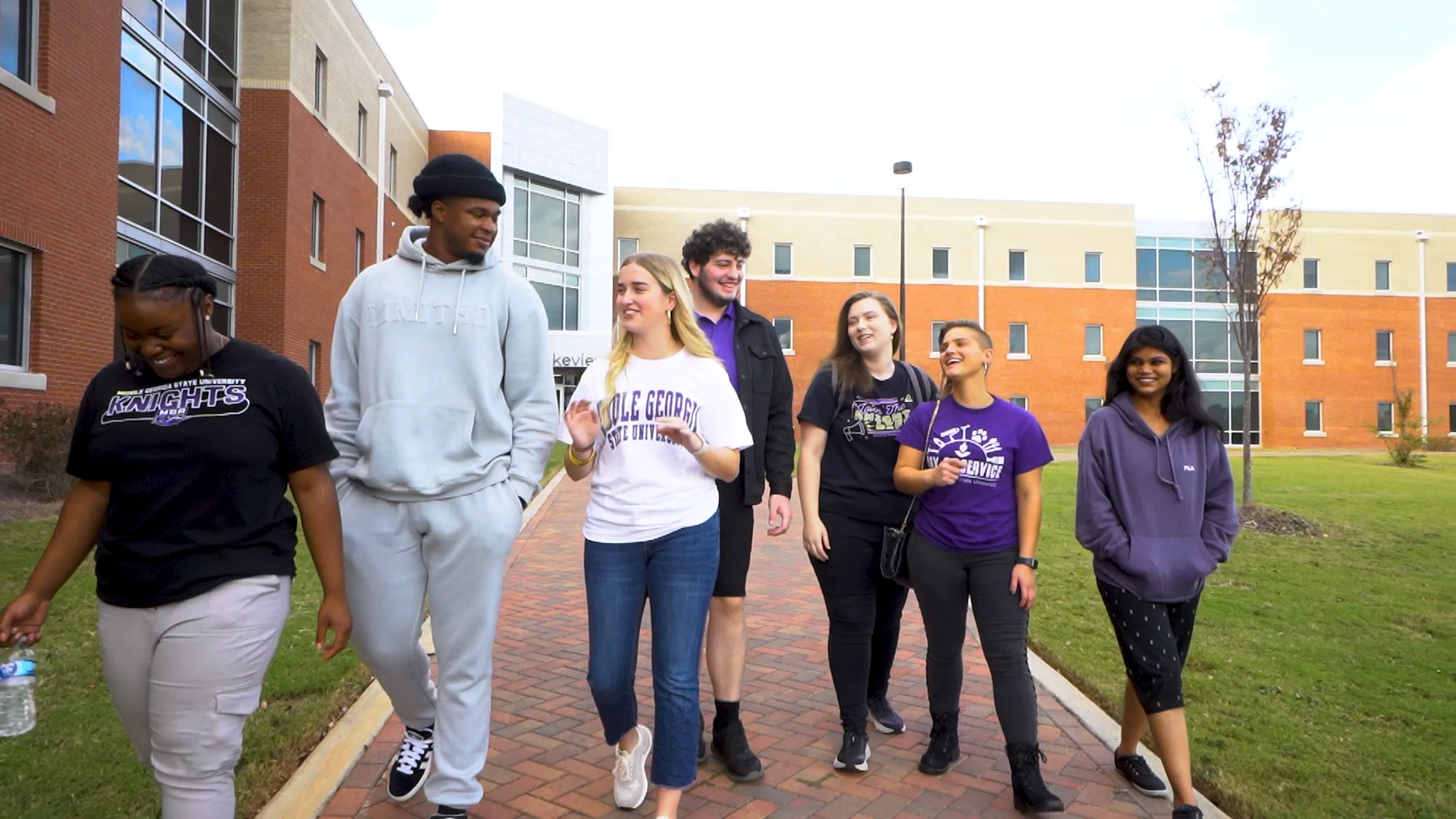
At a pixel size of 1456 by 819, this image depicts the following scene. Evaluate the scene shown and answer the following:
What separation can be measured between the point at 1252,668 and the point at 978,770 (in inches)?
104

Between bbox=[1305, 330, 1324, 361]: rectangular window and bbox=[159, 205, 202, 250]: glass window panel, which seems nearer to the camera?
bbox=[159, 205, 202, 250]: glass window panel

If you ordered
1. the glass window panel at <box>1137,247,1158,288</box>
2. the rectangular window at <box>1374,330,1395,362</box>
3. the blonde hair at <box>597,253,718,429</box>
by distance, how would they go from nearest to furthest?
the blonde hair at <box>597,253,718,429</box> < the glass window panel at <box>1137,247,1158,288</box> < the rectangular window at <box>1374,330,1395,362</box>

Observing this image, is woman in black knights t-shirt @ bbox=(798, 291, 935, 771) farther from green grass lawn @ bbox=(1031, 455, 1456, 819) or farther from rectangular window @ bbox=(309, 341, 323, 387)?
rectangular window @ bbox=(309, 341, 323, 387)

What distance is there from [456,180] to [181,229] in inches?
715

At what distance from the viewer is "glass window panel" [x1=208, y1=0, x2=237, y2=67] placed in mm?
19438

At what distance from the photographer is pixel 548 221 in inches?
1409

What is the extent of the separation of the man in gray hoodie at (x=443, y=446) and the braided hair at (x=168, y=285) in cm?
60

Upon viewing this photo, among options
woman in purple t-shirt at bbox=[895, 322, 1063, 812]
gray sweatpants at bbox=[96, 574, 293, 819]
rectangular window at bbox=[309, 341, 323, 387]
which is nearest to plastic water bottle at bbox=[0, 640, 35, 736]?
gray sweatpants at bbox=[96, 574, 293, 819]

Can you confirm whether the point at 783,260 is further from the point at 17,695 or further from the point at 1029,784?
the point at 17,695

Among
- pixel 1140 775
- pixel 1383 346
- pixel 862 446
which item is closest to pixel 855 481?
pixel 862 446

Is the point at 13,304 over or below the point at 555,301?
below

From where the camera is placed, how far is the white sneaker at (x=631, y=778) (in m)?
3.51

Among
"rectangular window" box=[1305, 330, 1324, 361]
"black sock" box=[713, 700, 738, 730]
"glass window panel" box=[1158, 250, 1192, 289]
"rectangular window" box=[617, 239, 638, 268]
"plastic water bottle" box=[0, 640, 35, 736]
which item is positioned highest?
"rectangular window" box=[617, 239, 638, 268]

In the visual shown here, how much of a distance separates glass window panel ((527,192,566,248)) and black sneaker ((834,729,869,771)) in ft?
108
